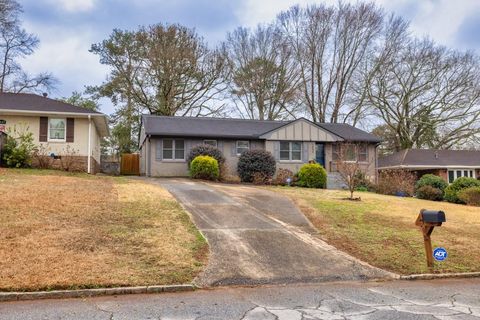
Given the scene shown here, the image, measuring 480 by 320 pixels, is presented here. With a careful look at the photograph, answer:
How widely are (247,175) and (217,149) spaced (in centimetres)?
231

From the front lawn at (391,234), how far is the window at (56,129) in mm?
13446

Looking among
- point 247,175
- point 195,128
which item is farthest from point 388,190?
point 195,128

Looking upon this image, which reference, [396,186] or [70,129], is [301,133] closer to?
[396,186]

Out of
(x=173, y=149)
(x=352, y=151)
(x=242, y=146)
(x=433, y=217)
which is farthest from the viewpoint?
(x=352, y=151)

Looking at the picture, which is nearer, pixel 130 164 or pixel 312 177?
pixel 312 177

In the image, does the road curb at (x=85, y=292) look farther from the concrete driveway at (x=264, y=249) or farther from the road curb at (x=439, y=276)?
the road curb at (x=439, y=276)

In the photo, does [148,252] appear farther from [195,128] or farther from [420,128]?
[420,128]

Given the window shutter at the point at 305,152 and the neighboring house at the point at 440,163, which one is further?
the neighboring house at the point at 440,163

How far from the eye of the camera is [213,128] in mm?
26438

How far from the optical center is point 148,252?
8062mm

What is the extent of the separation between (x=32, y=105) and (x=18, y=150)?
10.3ft

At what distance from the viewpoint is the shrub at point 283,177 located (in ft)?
77.4

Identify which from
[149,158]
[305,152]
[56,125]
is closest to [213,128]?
[149,158]

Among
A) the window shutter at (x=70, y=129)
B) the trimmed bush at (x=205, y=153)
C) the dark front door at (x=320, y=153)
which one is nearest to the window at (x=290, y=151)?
the dark front door at (x=320, y=153)
